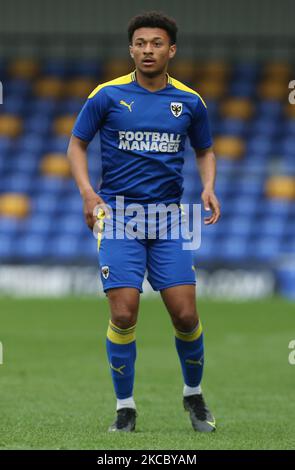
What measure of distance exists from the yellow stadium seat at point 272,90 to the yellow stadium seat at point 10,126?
15.5ft

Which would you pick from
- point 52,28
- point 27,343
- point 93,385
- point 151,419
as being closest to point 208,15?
point 52,28

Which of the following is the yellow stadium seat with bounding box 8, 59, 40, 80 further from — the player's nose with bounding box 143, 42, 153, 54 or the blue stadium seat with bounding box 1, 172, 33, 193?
the player's nose with bounding box 143, 42, 153, 54

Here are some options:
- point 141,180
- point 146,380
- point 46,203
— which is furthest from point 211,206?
point 46,203

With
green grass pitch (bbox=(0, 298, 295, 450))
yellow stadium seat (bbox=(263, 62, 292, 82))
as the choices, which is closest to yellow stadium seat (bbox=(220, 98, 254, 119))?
yellow stadium seat (bbox=(263, 62, 292, 82))

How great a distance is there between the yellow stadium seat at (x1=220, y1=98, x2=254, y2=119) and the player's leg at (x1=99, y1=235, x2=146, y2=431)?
16.5m

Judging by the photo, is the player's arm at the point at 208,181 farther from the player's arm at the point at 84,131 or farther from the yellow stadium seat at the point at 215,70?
the yellow stadium seat at the point at 215,70

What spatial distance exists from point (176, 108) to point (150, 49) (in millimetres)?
367

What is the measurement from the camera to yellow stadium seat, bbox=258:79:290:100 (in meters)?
22.7

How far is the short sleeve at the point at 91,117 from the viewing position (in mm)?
6297

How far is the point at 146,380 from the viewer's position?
29.2 ft

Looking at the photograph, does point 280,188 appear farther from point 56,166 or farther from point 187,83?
point 56,166

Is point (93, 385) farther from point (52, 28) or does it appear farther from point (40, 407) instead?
point (52, 28)

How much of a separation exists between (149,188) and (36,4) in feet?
59.0

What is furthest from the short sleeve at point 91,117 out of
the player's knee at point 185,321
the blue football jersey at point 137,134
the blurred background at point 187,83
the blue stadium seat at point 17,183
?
the blue stadium seat at point 17,183
